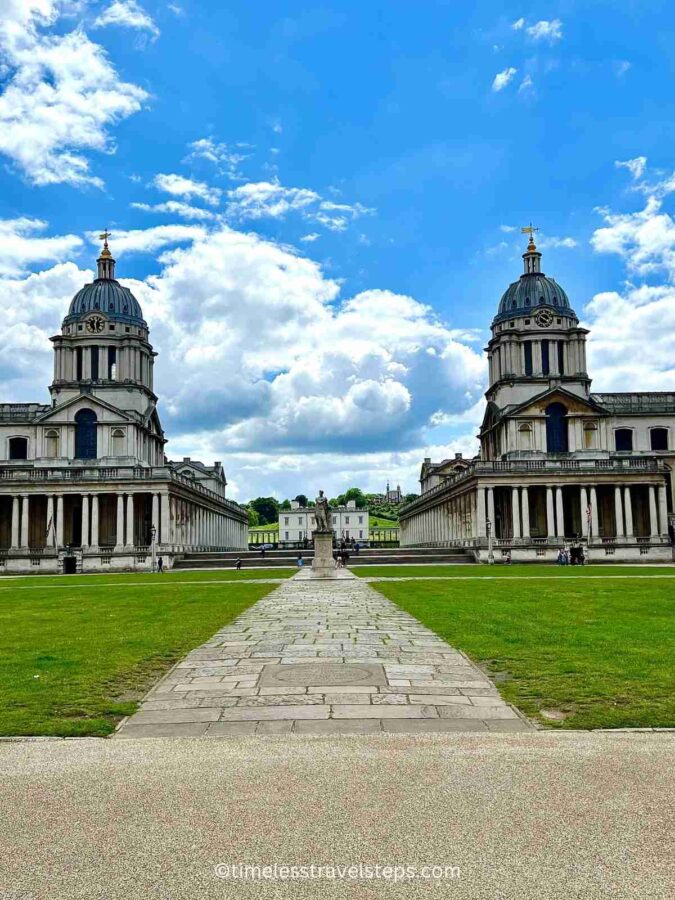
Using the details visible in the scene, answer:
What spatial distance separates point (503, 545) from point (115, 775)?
6815cm

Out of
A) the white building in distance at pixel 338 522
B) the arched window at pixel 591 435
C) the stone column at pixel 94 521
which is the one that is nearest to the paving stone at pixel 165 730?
the stone column at pixel 94 521

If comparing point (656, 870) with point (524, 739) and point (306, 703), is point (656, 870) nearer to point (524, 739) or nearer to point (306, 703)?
point (524, 739)

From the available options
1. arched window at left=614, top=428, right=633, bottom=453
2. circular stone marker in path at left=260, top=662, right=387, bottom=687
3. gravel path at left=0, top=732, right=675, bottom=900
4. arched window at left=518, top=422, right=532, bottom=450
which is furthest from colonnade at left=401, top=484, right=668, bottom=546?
gravel path at left=0, top=732, right=675, bottom=900

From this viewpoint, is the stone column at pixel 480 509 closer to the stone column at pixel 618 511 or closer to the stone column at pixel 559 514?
the stone column at pixel 559 514

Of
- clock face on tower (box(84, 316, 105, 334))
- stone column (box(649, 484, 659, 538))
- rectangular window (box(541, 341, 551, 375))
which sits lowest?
stone column (box(649, 484, 659, 538))

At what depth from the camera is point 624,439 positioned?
90.6 meters

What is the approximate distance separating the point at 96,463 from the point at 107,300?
2010 centimetres

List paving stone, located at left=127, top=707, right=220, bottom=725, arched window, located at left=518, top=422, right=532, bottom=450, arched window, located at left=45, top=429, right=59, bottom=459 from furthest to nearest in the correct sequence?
arched window, located at left=45, top=429, right=59, bottom=459 < arched window, located at left=518, top=422, right=532, bottom=450 < paving stone, located at left=127, top=707, right=220, bottom=725

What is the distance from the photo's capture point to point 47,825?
6320 mm

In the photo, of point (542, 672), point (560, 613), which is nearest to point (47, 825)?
point (542, 672)

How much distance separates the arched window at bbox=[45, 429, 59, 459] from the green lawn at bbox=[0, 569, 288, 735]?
58374mm

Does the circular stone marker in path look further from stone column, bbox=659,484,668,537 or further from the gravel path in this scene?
stone column, bbox=659,484,668,537

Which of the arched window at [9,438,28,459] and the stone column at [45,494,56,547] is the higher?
the arched window at [9,438,28,459]

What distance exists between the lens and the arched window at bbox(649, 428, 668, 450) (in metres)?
91.1
